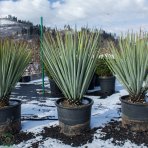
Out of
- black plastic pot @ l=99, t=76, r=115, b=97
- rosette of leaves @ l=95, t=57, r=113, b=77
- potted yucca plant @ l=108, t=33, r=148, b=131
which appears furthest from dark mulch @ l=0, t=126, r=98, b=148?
rosette of leaves @ l=95, t=57, r=113, b=77

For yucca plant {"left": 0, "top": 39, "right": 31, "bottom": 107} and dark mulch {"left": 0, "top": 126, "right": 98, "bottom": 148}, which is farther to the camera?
yucca plant {"left": 0, "top": 39, "right": 31, "bottom": 107}

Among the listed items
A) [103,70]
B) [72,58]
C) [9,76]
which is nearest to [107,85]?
[103,70]

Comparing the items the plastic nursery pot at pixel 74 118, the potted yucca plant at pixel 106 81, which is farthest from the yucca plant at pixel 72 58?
the potted yucca plant at pixel 106 81

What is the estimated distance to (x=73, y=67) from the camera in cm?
385

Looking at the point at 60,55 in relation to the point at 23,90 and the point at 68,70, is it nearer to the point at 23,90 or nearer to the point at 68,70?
the point at 68,70

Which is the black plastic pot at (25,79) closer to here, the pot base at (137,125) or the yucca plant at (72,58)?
the yucca plant at (72,58)

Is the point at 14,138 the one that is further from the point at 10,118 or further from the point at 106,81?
the point at 106,81

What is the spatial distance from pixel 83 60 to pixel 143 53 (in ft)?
2.84

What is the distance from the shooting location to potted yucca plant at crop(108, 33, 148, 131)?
3912 millimetres

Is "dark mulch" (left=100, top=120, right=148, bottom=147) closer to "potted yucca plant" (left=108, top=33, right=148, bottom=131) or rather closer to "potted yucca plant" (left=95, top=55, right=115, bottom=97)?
"potted yucca plant" (left=108, top=33, right=148, bottom=131)

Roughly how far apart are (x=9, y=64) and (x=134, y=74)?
181 centimetres

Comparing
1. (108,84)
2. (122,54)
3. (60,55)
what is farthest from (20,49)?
(108,84)

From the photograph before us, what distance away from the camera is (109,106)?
5496mm

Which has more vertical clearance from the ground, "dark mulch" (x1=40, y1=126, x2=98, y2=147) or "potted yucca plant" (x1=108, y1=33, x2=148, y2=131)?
"potted yucca plant" (x1=108, y1=33, x2=148, y2=131)
